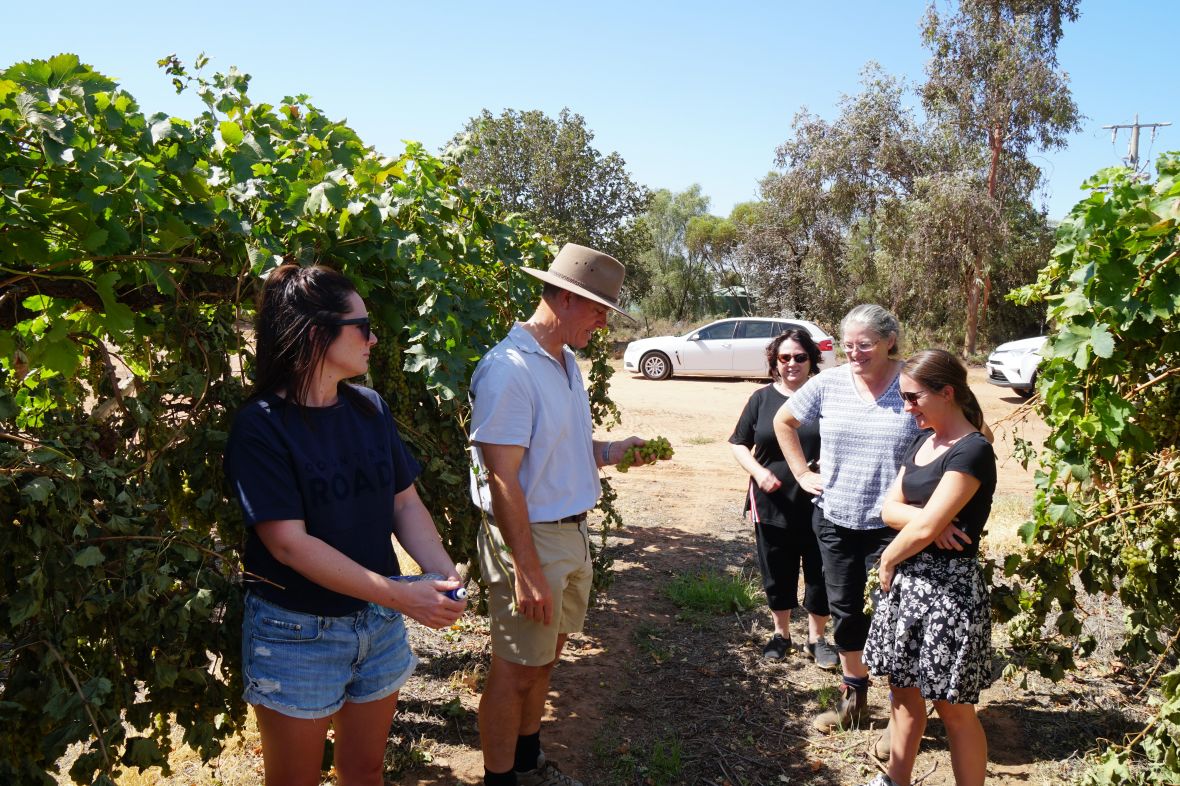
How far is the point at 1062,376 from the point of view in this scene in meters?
2.67

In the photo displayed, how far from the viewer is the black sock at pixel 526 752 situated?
315cm

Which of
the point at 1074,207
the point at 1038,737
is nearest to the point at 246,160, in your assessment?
the point at 1074,207

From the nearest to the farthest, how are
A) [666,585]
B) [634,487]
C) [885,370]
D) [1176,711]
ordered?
[1176,711], [885,370], [666,585], [634,487]

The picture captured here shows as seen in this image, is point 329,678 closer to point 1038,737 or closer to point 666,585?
point 1038,737

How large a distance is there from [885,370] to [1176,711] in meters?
1.62

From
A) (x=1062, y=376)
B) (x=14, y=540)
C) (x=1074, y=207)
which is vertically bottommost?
(x=14, y=540)

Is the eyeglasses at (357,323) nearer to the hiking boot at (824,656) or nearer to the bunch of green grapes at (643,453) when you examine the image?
the bunch of green grapes at (643,453)

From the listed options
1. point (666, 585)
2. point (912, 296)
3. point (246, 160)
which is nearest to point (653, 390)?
point (666, 585)

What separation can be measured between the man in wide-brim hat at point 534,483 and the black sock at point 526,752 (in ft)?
0.58

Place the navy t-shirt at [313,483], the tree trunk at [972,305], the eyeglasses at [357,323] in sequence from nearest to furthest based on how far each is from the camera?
the navy t-shirt at [313,483] → the eyeglasses at [357,323] → the tree trunk at [972,305]

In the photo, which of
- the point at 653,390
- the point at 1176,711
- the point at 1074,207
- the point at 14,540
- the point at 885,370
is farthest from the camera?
the point at 653,390

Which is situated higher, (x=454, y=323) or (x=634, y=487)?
(x=454, y=323)

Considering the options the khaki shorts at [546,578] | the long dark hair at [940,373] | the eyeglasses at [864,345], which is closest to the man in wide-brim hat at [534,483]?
the khaki shorts at [546,578]

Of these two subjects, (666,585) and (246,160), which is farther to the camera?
(666,585)
